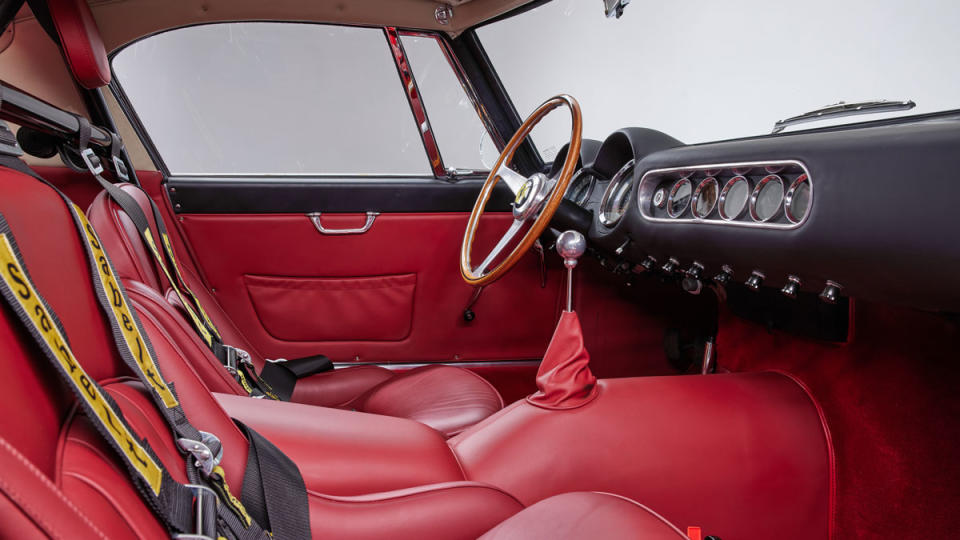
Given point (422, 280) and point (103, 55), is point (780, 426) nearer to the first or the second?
point (422, 280)

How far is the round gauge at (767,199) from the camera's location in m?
0.93

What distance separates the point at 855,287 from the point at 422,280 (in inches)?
53.6

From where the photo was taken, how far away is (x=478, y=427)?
998mm

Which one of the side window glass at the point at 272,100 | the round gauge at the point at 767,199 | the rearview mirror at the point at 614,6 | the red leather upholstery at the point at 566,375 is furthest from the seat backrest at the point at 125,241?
the rearview mirror at the point at 614,6

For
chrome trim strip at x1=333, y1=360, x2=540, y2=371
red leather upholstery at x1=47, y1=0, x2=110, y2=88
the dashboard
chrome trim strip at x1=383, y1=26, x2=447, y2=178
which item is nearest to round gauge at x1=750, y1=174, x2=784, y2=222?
the dashboard

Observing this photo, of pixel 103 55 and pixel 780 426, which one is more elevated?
pixel 103 55

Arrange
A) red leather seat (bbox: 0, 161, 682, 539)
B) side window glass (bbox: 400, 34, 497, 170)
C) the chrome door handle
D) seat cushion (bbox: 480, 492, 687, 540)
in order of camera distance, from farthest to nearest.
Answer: side window glass (bbox: 400, 34, 497, 170) → the chrome door handle → seat cushion (bbox: 480, 492, 687, 540) → red leather seat (bbox: 0, 161, 682, 539)

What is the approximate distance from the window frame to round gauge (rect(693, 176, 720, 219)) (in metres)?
1.04

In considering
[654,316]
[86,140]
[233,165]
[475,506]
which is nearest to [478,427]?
[475,506]

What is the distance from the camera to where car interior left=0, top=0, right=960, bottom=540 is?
0.49 m

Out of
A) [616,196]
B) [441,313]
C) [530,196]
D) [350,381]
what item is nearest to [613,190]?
[616,196]

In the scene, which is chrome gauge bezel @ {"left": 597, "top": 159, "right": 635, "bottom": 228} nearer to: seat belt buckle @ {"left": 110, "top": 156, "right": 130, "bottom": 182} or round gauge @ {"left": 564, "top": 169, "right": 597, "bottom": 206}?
round gauge @ {"left": 564, "top": 169, "right": 597, "bottom": 206}

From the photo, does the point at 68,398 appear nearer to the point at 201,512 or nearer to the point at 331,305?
the point at 201,512

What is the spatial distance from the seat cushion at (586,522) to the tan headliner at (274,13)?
1.55 metres
